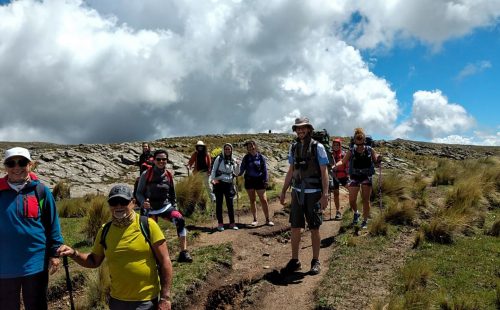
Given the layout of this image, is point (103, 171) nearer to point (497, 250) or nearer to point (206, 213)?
point (206, 213)

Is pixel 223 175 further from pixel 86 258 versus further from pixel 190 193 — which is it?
pixel 86 258

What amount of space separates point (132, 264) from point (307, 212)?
3298 millimetres

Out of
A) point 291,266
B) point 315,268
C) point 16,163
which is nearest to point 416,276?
point 315,268

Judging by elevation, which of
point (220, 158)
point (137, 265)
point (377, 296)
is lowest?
point (377, 296)

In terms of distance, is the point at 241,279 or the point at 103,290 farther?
the point at 241,279

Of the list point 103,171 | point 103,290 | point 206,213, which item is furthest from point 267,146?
point 103,290

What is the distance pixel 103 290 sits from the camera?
5844mm

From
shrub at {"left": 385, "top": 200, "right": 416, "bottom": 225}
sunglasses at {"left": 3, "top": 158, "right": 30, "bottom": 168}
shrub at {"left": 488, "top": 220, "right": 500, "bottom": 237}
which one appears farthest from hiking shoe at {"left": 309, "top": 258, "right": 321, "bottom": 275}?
shrub at {"left": 488, "top": 220, "right": 500, "bottom": 237}

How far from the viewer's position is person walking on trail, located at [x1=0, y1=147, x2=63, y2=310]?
3889 mm

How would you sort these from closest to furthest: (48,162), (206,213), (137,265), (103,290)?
(137,265) → (103,290) → (206,213) → (48,162)

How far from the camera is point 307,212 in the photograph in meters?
6.28

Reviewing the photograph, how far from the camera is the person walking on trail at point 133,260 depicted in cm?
363

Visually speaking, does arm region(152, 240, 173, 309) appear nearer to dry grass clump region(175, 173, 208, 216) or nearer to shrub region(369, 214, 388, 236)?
shrub region(369, 214, 388, 236)

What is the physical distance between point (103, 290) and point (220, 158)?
171 inches
